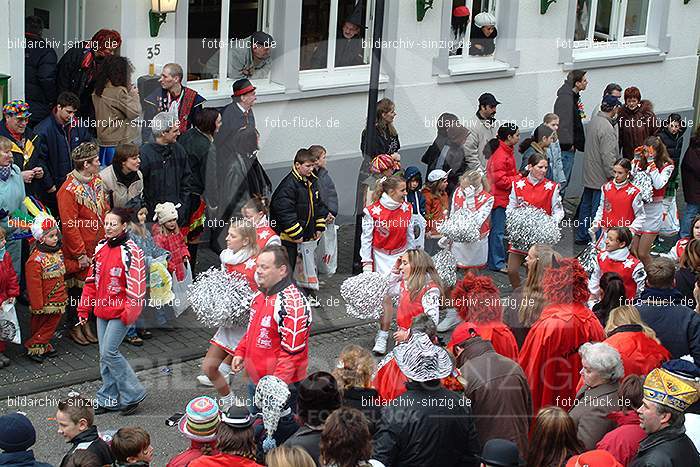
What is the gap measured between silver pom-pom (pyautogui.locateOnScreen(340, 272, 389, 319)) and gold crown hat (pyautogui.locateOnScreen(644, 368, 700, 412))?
3943mm

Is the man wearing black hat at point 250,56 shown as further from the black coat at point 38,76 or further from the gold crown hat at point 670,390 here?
the gold crown hat at point 670,390

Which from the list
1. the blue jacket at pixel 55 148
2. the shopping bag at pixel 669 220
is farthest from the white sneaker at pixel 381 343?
the shopping bag at pixel 669 220

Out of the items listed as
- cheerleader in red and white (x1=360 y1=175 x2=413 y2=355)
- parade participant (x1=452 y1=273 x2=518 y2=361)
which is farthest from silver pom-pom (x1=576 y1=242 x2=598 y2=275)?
parade participant (x1=452 y1=273 x2=518 y2=361)

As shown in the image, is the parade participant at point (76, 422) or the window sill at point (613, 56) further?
the window sill at point (613, 56)

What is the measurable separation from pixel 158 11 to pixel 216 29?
1364 mm

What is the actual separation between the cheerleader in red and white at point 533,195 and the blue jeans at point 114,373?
485 centimetres

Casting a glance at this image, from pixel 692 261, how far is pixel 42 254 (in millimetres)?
5529

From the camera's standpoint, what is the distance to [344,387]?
25.9 feet

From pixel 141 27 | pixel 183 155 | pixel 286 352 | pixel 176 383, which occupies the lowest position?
pixel 176 383

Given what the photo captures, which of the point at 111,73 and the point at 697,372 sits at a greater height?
the point at 111,73

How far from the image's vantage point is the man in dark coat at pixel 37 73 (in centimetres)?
1287

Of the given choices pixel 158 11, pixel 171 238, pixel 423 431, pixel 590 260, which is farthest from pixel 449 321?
pixel 423 431

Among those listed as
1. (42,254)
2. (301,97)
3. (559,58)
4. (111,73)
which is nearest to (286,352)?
(42,254)

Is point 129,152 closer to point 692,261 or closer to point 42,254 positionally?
point 42,254
